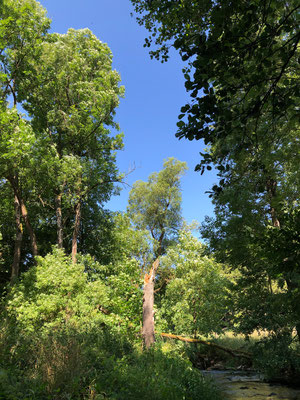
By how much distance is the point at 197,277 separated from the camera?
16.8 meters

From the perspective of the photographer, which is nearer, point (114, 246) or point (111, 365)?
point (111, 365)

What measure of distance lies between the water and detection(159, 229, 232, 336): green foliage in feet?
12.0

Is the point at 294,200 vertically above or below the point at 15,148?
below

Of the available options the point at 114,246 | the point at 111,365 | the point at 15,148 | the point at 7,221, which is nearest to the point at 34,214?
the point at 7,221

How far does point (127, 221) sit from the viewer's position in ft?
63.6

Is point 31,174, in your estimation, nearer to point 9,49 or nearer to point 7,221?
point 7,221

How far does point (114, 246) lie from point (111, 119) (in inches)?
347

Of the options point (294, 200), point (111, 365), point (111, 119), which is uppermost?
point (111, 119)

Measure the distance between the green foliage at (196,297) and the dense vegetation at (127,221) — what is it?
105 mm

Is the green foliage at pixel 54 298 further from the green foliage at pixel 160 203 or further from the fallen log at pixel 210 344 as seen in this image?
the green foliage at pixel 160 203

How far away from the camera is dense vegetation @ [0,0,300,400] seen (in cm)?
249

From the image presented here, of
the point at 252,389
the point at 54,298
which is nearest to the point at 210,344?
the point at 252,389

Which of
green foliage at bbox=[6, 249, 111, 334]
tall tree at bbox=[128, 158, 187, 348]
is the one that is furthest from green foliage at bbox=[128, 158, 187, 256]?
green foliage at bbox=[6, 249, 111, 334]

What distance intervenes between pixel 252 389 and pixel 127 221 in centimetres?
1257
